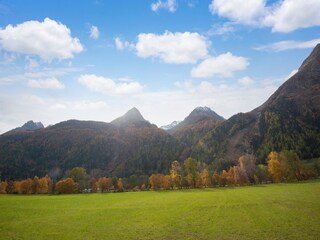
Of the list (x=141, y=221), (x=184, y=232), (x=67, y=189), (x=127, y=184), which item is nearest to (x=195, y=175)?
(x=127, y=184)

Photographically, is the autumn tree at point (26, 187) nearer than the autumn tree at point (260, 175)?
No

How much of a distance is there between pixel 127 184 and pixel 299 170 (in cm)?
10616

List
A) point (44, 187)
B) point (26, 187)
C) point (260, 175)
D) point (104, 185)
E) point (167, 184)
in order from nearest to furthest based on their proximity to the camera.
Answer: point (260, 175) < point (167, 184) < point (26, 187) < point (44, 187) < point (104, 185)

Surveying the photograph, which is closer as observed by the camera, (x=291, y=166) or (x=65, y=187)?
(x=291, y=166)

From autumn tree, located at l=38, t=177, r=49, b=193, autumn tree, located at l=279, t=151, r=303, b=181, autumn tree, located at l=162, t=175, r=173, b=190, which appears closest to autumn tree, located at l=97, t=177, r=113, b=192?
autumn tree, located at l=38, t=177, r=49, b=193

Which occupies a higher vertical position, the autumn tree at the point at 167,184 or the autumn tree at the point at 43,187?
the autumn tree at the point at 43,187

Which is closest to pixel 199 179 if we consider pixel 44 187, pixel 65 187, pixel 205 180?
pixel 205 180

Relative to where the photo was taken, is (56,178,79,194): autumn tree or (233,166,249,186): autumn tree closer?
(233,166,249,186): autumn tree

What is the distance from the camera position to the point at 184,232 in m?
38.5

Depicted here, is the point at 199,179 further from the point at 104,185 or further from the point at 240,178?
the point at 104,185

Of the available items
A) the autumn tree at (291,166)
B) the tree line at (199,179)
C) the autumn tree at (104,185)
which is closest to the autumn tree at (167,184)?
the tree line at (199,179)

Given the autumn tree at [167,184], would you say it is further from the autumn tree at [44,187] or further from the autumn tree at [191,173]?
the autumn tree at [44,187]

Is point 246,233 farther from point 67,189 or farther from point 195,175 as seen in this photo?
point 67,189

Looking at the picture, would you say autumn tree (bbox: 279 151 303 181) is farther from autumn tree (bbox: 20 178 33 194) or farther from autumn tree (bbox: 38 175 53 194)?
autumn tree (bbox: 20 178 33 194)
